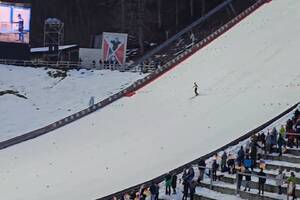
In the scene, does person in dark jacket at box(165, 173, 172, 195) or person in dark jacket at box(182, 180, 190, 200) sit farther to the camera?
person in dark jacket at box(165, 173, 172, 195)

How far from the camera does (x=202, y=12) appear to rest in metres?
68.2

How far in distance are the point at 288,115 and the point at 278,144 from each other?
487 centimetres

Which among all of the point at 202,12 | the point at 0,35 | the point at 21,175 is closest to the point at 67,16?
the point at 202,12

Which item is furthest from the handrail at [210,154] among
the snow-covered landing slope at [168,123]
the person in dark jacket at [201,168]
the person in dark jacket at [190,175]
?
the person in dark jacket at [190,175]

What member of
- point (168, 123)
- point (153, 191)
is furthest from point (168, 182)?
point (168, 123)

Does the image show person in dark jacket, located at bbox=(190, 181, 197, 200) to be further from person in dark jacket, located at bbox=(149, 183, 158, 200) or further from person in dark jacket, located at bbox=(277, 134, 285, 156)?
person in dark jacket, located at bbox=(277, 134, 285, 156)

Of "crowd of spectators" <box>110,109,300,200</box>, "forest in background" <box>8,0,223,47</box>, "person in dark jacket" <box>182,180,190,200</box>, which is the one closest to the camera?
"crowd of spectators" <box>110,109,300,200</box>

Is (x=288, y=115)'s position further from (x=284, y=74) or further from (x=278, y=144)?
(x=284, y=74)

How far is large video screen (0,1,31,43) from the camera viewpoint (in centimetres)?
5094

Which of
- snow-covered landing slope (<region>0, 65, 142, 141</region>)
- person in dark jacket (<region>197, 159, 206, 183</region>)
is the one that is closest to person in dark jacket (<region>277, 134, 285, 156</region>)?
person in dark jacket (<region>197, 159, 206, 183</region>)

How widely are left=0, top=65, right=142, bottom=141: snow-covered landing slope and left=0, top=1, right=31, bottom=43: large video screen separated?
16.7ft

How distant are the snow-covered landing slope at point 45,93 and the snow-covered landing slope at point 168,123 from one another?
3352 mm

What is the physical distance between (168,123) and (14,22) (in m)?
24.6

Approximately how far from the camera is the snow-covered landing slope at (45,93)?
38.1 meters
